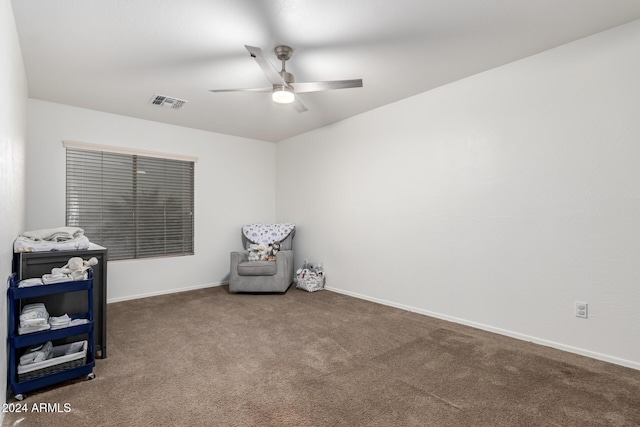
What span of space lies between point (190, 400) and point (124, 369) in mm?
747

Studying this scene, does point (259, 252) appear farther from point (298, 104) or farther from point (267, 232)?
point (298, 104)

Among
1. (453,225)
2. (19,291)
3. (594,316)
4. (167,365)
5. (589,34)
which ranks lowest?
(167,365)

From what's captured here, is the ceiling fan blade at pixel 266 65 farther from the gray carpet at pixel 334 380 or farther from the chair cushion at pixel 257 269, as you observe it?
the chair cushion at pixel 257 269

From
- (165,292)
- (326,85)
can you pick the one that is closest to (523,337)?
(326,85)

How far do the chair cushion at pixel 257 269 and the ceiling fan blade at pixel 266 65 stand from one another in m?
2.60

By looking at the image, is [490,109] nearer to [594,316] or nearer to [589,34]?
[589,34]

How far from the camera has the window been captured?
162 inches

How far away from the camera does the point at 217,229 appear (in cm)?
527

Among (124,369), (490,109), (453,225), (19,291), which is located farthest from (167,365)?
(490,109)

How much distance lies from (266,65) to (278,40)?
0.82ft

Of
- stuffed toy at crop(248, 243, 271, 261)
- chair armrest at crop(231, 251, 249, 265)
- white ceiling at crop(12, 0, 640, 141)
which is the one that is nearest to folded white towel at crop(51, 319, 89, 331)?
white ceiling at crop(12, 0, 640, 141)

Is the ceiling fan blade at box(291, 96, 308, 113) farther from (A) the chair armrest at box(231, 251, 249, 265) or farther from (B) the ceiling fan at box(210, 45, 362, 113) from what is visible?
(A) the chair armrest at box(231, 251, 249, 265)

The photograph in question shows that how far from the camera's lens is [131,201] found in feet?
14.8

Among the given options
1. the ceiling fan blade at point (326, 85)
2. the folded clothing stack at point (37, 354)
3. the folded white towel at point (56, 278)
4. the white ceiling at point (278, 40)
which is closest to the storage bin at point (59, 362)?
the folded clothing stack at point (37, 354)
